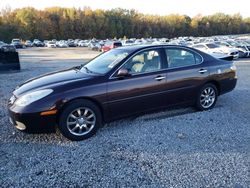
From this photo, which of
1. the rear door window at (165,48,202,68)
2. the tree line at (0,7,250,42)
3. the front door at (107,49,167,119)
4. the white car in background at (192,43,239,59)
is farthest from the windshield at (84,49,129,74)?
the tree line at (0,7,250,42)

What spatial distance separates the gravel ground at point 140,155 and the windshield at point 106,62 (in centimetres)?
108

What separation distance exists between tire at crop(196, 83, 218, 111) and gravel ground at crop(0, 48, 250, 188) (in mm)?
384

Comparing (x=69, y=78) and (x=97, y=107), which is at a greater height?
(x=69, y=78)

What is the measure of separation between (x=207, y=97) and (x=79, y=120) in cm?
298

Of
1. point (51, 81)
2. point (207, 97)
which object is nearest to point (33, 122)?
point (51, 81)

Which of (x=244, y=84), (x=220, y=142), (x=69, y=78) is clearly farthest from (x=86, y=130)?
(x=244, y=84)

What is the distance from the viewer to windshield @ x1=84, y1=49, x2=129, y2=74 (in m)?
4.85

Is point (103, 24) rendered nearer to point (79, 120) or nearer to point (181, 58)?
point (181, 58)

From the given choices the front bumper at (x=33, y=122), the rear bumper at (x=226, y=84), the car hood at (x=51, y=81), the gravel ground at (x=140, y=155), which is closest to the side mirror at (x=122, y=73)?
the car hood at (x=51, y=81)

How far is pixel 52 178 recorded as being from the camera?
331cm

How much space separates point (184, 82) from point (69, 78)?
7.46ft

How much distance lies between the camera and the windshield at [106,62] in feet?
15.9

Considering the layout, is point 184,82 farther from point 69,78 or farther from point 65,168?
point 65,168

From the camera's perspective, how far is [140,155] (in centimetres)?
387
